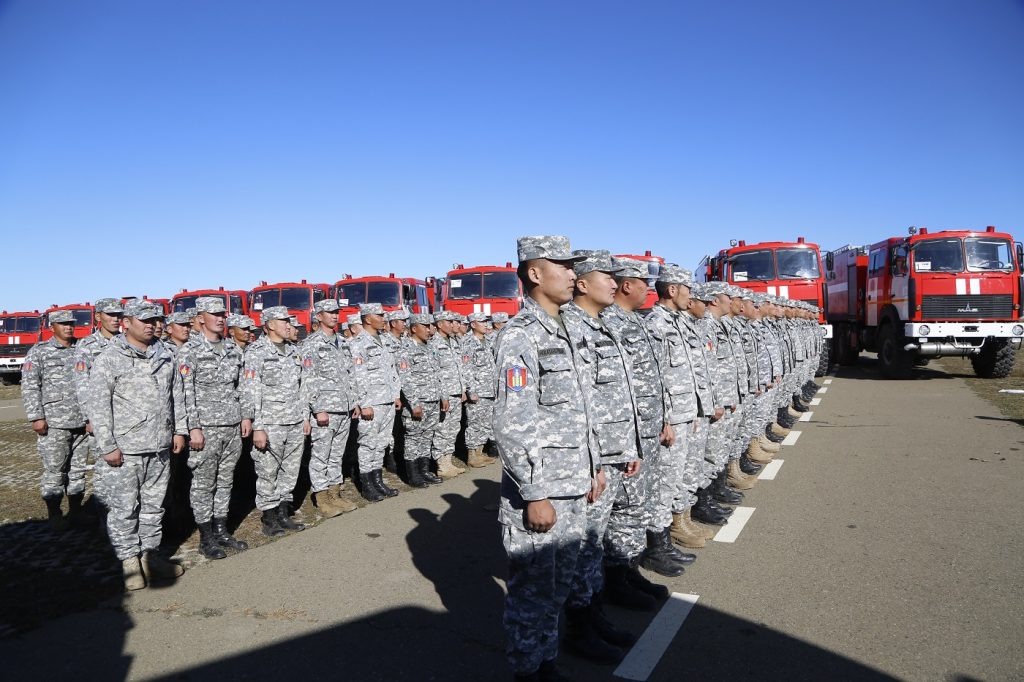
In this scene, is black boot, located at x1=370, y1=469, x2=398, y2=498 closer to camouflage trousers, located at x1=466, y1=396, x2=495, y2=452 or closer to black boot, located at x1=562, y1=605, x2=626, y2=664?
camouflage trousers, located at x1=466, y1=396, x2=495, y2=452

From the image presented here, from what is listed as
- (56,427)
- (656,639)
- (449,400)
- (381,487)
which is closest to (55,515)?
(56,427)

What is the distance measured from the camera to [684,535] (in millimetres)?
4816

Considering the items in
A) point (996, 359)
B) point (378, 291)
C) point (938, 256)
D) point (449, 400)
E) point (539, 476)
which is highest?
point (938, 256)

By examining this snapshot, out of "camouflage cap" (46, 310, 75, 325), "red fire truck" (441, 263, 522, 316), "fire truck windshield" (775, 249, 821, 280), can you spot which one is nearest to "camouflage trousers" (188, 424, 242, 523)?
"camouflage cap" (46, 310, 75, 325)

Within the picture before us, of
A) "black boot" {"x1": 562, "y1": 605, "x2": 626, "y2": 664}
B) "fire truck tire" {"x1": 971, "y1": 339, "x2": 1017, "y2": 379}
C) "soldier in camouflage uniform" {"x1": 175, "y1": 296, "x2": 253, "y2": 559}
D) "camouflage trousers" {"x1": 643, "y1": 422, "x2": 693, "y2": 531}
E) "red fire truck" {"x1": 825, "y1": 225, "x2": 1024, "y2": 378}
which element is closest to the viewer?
"black boot" {"x1": 562, "y1": 605, "x2": 626, "y2": 664}

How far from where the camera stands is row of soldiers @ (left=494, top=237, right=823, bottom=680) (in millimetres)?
2830

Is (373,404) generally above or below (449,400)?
above

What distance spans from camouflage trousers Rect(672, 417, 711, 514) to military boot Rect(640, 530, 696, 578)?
40cm

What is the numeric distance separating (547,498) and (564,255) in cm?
111

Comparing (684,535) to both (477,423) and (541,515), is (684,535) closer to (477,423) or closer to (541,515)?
(541,515)

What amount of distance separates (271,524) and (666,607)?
346 centimetres

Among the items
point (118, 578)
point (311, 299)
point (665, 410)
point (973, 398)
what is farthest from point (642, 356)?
point (311, 299)

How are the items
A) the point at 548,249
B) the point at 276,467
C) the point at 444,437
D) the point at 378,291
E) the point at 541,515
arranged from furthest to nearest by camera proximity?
1. the point at 378,291
2. the point at 444,437
3. the point at 276,467
4. the point at 548,249
5. the point at 541,515

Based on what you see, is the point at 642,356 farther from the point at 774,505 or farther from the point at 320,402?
the point at 320,402
